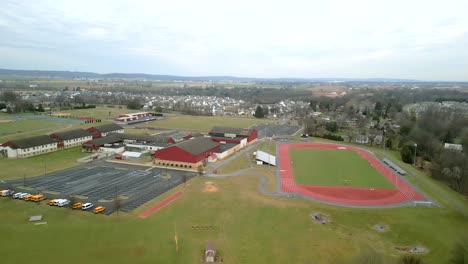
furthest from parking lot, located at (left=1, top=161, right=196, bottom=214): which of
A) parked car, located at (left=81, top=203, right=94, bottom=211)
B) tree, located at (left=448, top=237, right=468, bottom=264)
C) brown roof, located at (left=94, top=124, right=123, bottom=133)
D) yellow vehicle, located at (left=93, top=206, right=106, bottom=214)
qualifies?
tree, located at (left=448, top=237, right=468, bottom=264)

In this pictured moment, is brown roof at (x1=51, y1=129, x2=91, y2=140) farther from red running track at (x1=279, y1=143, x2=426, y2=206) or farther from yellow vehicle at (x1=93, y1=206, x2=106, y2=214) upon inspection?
red running track at (x1=279, y1=143, x2=426, y2=206)

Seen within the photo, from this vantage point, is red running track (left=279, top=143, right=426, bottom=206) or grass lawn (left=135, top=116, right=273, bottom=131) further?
grass lawn (left=135, top=116, right=273, bottom=131)

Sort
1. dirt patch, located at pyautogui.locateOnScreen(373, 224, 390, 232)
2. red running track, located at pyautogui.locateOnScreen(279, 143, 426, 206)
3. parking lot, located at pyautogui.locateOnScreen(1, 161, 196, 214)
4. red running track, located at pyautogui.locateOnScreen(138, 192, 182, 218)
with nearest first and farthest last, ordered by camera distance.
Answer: dirt patch, located at pyautogui.locateOnScreen(373, 224, 390, 232), red running track, located at pyautogui.locateOnScreen(138, 192, 182, 218), parking lot, located at pyautogui.locateOnScreen(1, 161, 196, 214), red running track, located at pyautogui.locateOnScreen(279, 143, 426, 206)

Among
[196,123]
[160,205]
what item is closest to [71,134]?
[160,205]

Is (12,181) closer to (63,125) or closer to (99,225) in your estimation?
(99,225)

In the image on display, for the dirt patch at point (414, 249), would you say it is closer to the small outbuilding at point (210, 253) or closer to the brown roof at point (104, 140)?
the small outbuilding at point (210, 253)

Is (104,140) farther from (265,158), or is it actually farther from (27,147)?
(265,158)
